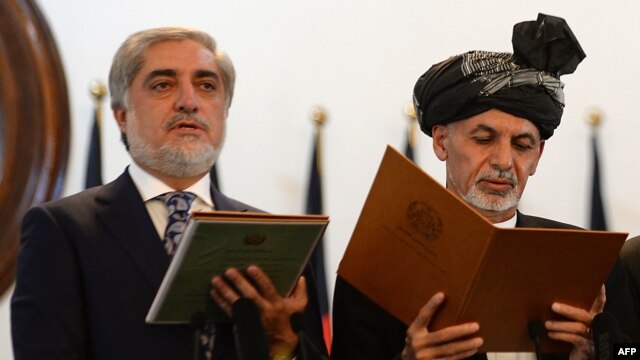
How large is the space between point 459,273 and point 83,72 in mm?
3401

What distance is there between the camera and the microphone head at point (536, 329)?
2.76m

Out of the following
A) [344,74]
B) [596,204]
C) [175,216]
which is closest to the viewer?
[175,216]

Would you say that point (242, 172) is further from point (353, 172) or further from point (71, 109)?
point (71, 109)

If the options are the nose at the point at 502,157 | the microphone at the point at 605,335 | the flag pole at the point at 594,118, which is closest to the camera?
the microphone at the point at 605,335

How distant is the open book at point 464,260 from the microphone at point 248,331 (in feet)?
1.40

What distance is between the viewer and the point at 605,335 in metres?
2.65

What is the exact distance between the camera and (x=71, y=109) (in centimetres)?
540

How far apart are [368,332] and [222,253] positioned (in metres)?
0.71

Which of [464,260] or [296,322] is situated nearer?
[464,260]

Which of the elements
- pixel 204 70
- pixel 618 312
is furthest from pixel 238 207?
pixel 618 312

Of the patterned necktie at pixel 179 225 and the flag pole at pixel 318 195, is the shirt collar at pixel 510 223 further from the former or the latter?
the flag pole at pixel 318 195

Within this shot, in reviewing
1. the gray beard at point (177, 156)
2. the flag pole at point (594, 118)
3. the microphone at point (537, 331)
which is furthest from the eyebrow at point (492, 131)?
the flag pole at point (594, 118)

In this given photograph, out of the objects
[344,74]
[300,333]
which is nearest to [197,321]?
[300,333]

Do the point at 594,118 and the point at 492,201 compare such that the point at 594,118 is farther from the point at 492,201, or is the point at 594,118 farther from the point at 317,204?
the point at 492,201
